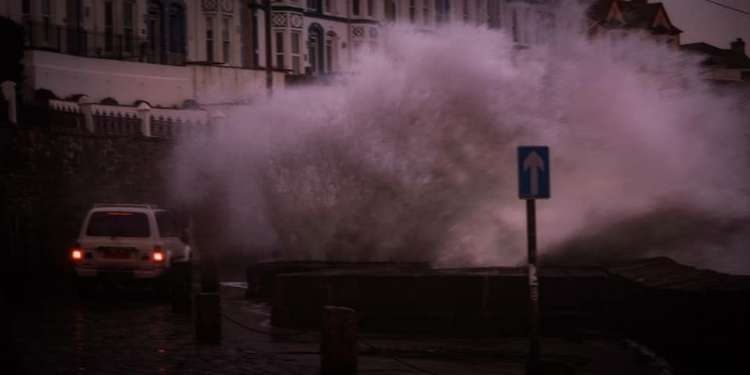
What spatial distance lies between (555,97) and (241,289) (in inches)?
322

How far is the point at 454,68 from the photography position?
25688 millimetres

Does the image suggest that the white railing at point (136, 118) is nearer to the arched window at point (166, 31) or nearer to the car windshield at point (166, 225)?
the arched window at point (166, 31)

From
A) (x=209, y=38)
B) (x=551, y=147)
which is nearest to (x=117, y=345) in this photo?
(x=551, y=147)

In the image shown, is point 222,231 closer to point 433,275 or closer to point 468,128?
point 468,128

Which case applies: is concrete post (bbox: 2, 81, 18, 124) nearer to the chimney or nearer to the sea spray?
the sea spray

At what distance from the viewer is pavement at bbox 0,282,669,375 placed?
14500mm

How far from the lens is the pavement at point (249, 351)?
14.5m

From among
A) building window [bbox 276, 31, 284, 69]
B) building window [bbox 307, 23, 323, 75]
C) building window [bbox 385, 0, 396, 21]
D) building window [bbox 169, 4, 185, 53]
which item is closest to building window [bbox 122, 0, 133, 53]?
building window [bbox 169, 4, 185, 53]

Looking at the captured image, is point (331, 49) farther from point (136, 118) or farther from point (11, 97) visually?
point (11, 97)

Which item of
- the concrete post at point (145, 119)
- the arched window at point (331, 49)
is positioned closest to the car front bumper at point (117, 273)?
the concrete post at point (145, 119)

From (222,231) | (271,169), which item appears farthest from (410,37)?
(222,231)

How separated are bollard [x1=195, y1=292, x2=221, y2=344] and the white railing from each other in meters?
25.1

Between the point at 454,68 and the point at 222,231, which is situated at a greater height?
the point at 454,68

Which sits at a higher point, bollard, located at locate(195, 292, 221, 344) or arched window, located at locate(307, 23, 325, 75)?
arched window, located at locate(307, 23, 325, 75)
